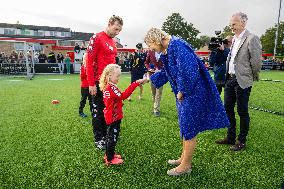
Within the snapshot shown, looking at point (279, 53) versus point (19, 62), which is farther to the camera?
point (279, 53)

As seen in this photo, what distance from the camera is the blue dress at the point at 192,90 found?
11.6 ft

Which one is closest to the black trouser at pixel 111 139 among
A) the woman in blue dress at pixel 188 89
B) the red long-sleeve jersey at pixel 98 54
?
the red long-sleeve jersey at pixel 98 54

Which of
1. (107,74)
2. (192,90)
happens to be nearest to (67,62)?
A: (107,74)

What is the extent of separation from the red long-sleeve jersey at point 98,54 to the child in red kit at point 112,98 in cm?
51

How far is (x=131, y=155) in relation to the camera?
4.70m

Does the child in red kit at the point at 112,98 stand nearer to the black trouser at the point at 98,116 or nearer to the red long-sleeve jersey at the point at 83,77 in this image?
the black trouser at the point at 98,116

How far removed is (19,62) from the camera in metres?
25.2

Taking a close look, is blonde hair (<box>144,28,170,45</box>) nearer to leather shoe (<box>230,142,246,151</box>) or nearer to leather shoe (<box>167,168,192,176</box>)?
leather shoe (<box>167,168,192,176</box>)

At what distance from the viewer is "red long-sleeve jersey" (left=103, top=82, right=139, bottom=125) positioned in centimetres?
412

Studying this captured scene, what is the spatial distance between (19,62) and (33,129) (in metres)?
21.0

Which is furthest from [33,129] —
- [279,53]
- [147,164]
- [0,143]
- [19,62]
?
[279,53]

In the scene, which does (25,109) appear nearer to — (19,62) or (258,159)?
(258,159)

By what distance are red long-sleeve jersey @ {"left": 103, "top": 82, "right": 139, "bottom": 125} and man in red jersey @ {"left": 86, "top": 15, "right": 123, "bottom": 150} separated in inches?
23.2

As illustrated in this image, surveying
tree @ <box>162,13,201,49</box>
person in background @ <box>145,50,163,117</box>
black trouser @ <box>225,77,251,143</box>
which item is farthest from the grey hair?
tree @ <box>162,13,201,49</box>
